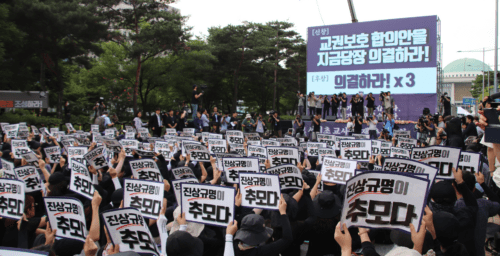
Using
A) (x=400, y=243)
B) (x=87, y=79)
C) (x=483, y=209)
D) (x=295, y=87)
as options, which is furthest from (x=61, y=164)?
(x=295, y=87)

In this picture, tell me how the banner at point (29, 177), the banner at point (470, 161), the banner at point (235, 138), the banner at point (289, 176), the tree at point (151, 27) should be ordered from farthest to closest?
the tree at point (151, 27) < the banner at point (235, 138) < the banner at point (470, 161) < the banner at point (29, 177) < the banner at point (289, 176)

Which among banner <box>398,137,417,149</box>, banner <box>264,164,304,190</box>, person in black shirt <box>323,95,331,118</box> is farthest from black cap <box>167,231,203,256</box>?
person in black shirt <box>323,95,331,118</box>

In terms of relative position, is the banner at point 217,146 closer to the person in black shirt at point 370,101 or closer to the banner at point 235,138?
the banner at point 235,138

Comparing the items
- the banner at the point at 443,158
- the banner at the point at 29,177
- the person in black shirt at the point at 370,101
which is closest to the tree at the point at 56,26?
the person in black shirt at the point at 370,101

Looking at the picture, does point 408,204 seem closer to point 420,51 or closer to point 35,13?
point 420,51

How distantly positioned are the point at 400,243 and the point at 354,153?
15.7 feet

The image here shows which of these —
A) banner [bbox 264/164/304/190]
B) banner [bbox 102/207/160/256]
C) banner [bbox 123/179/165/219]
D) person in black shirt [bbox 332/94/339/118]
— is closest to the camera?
banner [bbox 102/207/160/256]

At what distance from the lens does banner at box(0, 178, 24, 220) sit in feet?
14.9

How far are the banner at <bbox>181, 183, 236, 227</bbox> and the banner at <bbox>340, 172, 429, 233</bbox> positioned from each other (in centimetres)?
141

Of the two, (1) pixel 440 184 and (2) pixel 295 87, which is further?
(2) pixel 295 87

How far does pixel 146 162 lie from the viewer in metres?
5.90

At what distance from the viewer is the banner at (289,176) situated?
16.9 ft

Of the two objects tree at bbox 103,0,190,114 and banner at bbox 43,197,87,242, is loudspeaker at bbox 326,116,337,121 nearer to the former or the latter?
tree at bbox 103,0,190,114

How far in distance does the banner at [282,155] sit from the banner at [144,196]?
316 cm
